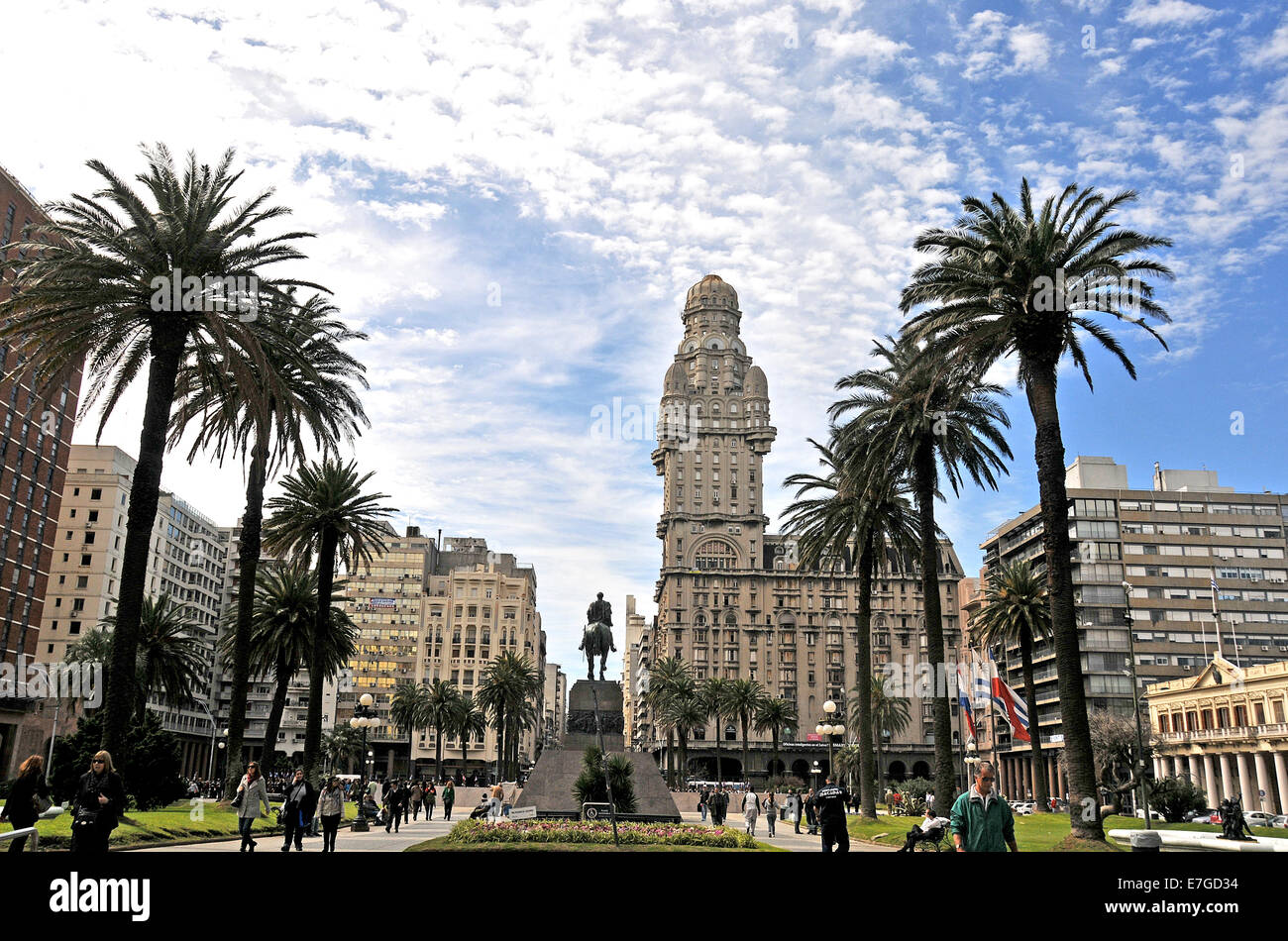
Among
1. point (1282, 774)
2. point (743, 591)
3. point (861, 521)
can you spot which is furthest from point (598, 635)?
point (743, 591)

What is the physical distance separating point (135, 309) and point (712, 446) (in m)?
131

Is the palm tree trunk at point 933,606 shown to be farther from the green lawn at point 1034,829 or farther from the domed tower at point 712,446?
the domed tower at point 712,446

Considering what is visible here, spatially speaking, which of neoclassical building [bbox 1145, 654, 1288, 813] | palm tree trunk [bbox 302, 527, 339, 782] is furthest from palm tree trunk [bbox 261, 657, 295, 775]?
neoclassical building [bbox 1145, 654, 1288, 813]

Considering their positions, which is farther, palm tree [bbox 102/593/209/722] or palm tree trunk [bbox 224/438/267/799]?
palm tree [bbox 102/593/209/722]

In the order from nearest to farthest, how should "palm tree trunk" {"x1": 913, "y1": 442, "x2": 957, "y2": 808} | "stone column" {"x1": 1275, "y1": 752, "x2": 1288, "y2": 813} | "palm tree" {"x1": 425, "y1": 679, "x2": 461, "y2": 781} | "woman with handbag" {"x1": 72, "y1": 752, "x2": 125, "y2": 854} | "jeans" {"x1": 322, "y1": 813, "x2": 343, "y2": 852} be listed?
"woman with handbag" {"x1": 72, "y1": 752, "x2": 125, "y2": 854}, "jeans" {"x1": 322, "y1": 813, "x2": 343, "y2": 852}, "palm tree trunk" {"x1": 913, "y1": 442, "x2": 957, "y2": 808}, "stone column" {"x1": 1275, "y1": 752, "x2": 1288, "y2": 813}, "palm tree" {"x1": 425, "y1": 679, "x2": 461, "y2": 781}

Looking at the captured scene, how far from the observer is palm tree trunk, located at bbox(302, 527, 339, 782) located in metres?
41.3

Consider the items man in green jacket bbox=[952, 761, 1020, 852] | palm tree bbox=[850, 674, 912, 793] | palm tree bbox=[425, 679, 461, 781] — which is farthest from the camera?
palm tree bbox=[850, 674, 912, 793]

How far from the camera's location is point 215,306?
2703 cm

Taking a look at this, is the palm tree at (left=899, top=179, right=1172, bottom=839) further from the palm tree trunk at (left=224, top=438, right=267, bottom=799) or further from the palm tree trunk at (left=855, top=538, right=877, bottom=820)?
the palm tree trunk at (left=224, top=438, right=267, bottom=799)

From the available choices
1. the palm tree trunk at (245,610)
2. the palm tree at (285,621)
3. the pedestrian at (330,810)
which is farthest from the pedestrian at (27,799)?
the palm tree at (285,621)

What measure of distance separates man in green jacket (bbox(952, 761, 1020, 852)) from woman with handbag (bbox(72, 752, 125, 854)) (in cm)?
1063

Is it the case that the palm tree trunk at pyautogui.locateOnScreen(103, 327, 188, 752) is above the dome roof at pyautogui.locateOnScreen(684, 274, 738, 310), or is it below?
below
